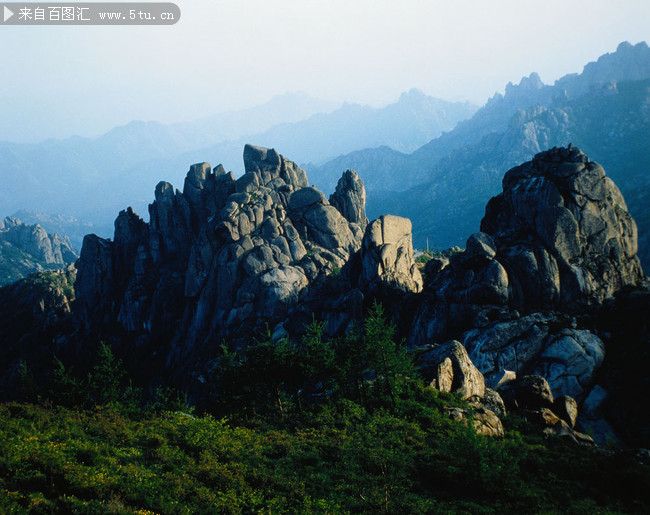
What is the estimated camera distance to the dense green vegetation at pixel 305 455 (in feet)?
64.6

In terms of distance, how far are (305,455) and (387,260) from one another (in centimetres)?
4845

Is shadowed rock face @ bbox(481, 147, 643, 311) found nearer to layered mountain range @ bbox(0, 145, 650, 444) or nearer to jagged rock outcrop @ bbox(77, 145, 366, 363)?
layered mountain range @ bbox(0, 145, 650, 444)

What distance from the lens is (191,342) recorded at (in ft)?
276

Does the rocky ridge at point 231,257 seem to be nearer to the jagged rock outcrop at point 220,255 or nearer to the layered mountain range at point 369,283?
the jagged rock outcrop at point 220,255

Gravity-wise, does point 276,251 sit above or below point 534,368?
above

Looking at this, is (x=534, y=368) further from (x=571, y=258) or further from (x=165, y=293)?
(x=165, y=293)

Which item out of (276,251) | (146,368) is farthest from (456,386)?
(146,368)

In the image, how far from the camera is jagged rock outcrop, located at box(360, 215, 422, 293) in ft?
231

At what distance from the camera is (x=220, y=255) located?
8431 centimetres

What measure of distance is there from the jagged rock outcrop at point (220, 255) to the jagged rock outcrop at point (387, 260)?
16.0m

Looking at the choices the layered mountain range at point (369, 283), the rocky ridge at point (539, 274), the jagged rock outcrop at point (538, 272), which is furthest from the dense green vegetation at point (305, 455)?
the rocky ridge at point (539, 274)

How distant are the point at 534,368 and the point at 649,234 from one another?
499 ft

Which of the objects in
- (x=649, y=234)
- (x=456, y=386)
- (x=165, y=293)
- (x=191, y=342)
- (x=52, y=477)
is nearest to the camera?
(x=52, y=477)

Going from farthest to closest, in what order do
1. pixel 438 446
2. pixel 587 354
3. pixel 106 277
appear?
pixel 106 277 < pixel 587 354 < pixel 438 446
